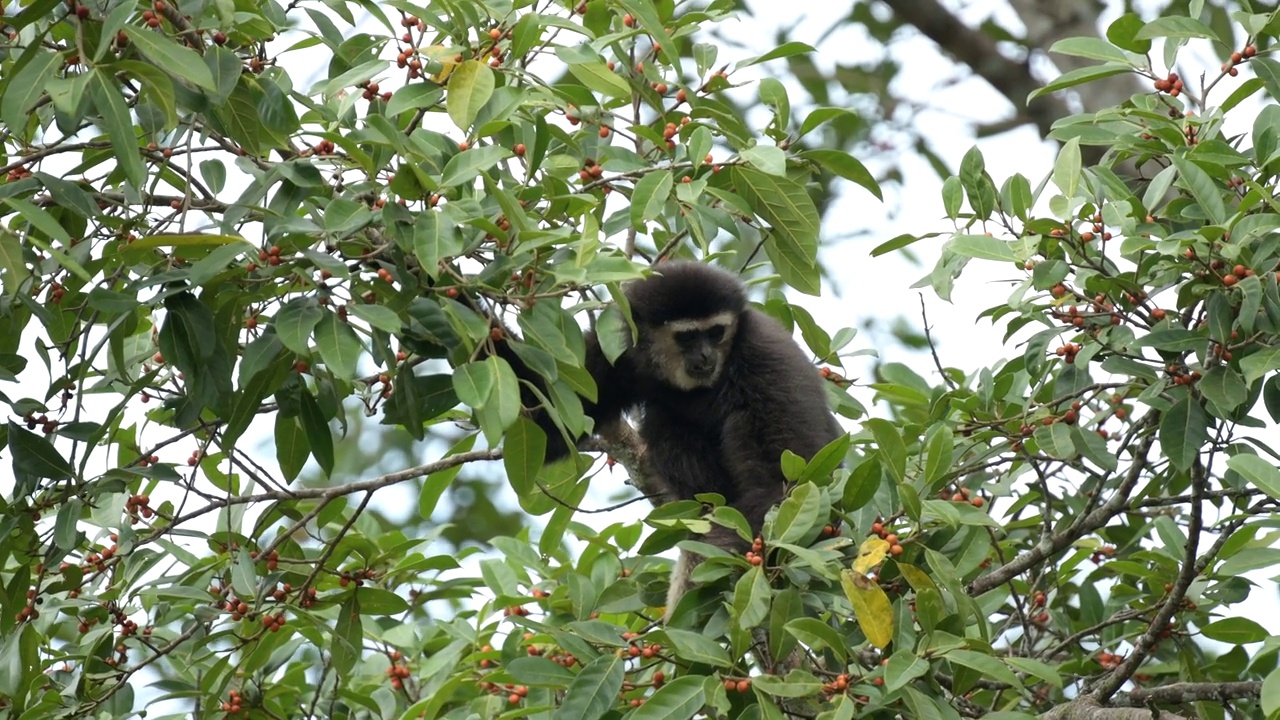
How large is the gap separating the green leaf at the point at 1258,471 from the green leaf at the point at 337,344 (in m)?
2.42

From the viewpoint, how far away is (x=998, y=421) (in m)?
4.92

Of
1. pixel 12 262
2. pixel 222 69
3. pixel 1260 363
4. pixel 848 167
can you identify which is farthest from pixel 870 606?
pixel 12 262

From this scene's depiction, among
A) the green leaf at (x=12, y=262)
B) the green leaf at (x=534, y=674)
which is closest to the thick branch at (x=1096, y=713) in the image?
the green leaf at (x=534, y=674)

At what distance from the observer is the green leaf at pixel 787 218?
4.32 m

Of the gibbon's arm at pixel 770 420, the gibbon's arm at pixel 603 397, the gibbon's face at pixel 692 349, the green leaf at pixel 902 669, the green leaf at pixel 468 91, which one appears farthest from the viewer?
the gibbon's face at pixel 692 349

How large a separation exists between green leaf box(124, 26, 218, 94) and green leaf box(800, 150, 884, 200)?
81.5 inches

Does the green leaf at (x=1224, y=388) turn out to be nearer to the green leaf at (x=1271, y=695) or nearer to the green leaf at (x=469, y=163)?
the green leaf at (x=1271, y=695)

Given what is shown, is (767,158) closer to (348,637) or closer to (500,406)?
(500,406)

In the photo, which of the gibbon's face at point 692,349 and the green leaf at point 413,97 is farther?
the gibbon's face at point 692,349

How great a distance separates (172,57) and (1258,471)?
3.11 meters

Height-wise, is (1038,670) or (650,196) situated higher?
(650,196)

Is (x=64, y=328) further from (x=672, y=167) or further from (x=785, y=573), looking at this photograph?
(x=785, y=573)

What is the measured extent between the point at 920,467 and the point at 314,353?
84.0 inches

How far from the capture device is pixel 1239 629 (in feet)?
15.9
